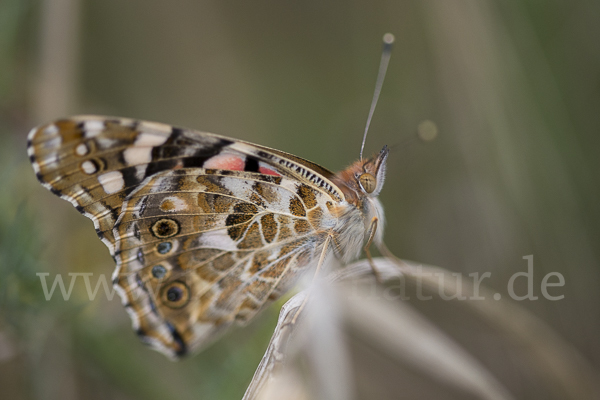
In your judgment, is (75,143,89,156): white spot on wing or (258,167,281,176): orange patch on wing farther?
(258,167,281,176): orange patch on wing

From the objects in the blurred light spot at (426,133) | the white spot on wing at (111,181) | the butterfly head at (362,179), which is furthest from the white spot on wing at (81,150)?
the blurred light spot at (426,133)

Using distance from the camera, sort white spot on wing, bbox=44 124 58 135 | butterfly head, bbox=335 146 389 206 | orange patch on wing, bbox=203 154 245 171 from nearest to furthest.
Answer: white spot on wing, bbox=44 124 58 135
orange patch on wing, bbox=203 154 245 171
butterfly head, bbox=335 146 389 206

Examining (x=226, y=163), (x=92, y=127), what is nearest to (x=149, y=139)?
(x=92, y=127)

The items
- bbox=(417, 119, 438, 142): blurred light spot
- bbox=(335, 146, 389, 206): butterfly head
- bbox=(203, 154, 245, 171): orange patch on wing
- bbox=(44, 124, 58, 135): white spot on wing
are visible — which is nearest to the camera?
bbox=(44, 124, 58, 135): white spot on wing

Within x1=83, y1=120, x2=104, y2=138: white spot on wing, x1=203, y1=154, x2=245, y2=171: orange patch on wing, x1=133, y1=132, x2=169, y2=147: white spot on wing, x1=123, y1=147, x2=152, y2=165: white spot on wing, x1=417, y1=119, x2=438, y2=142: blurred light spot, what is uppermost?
x1=83, y1=120, x2=104, y2=138: white spot on wing

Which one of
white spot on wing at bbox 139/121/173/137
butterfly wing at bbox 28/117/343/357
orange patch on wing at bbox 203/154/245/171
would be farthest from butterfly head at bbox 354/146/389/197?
white spot on wing at bbox 139/121/173/137

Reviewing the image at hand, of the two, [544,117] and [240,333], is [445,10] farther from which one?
[240,333]

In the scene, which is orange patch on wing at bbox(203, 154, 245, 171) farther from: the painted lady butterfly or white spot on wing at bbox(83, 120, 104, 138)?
white spot on wing at bbox(83, 120, 104, 138)

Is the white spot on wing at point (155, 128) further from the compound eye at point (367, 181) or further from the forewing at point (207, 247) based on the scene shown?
the compound eye at point (367, 181)
